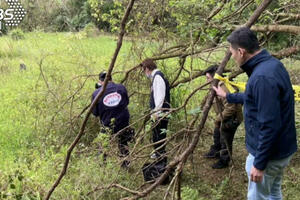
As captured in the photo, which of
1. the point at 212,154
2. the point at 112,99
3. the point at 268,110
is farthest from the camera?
the point at 212,154

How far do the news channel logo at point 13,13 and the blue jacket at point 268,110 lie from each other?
8802 millimetres

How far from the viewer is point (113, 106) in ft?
16.4

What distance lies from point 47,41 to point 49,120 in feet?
14.6

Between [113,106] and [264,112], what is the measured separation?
3.01 m

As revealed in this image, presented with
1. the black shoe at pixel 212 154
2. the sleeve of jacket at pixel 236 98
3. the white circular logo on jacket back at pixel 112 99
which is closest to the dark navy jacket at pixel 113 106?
the white circular logo on jacket back at pixel 112 99

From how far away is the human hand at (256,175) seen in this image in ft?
8.15

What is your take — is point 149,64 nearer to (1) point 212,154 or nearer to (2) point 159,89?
(2) point 159,89

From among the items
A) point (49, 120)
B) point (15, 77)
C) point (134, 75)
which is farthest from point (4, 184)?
point (15, 77)

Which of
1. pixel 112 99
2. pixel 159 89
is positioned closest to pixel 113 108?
pixel 112 99

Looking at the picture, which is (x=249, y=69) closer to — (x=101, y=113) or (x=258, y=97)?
(x=258, y=97)

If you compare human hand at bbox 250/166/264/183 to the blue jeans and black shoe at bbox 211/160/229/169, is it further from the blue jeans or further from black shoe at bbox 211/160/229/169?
black shoe at bbox 211/160/229/169

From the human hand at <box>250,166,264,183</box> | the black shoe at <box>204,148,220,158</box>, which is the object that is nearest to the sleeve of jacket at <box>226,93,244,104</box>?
the human hand at <box>250,166,264,183</box>

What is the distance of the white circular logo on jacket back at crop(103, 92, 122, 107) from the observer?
497cm

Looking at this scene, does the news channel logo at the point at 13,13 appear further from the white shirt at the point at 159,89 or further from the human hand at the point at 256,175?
the human hand at the point at 256,175
